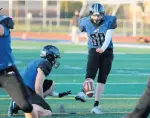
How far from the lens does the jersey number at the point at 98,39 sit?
31.6ft

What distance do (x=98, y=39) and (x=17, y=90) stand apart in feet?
9.56

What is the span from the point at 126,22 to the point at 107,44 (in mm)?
29290

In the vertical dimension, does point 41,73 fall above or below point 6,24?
below

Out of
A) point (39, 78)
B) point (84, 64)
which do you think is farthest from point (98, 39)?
point (84, 64)

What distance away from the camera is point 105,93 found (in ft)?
38.7

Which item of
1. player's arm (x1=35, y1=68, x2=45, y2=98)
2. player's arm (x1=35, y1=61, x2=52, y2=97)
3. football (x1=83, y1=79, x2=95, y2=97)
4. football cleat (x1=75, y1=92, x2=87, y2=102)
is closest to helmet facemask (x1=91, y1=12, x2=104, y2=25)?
football (x1=83, y1=79, x2=95, y2=97)

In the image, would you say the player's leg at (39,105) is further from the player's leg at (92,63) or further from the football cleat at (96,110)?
the player's leg at (92,63)

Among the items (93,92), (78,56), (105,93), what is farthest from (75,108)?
(78,56)

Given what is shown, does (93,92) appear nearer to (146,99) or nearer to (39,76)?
(39,76)

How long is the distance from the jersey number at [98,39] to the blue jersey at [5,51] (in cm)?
269

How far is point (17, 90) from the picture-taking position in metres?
6.99

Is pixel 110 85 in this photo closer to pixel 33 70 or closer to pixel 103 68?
pixel 103 68

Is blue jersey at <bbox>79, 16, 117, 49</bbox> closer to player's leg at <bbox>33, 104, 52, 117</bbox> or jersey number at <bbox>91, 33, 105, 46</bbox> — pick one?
jersey number at <bbox>91, 33, 105, 46</bbox>

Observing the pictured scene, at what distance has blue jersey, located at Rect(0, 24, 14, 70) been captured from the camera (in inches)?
277
